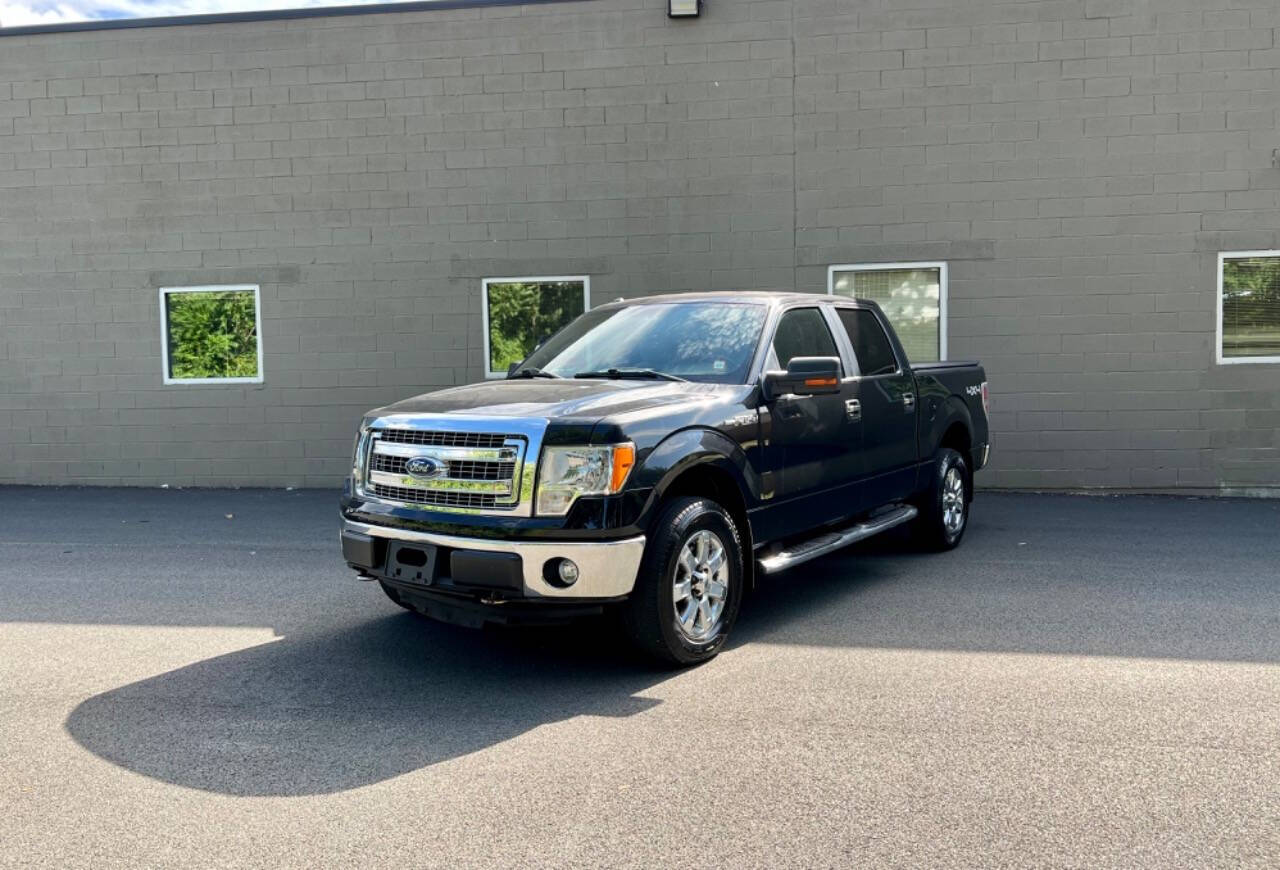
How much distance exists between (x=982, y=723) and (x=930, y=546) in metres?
4.03

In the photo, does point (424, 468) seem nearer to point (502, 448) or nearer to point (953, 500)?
point (502, 448)

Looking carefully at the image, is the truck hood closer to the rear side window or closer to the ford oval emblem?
the ford oval emblem

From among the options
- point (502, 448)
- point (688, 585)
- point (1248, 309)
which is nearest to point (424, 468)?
point (502, 448)

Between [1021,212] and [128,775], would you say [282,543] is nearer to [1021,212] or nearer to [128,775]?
[128,775]

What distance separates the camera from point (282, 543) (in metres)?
9.34

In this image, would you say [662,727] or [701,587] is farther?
[701,587]

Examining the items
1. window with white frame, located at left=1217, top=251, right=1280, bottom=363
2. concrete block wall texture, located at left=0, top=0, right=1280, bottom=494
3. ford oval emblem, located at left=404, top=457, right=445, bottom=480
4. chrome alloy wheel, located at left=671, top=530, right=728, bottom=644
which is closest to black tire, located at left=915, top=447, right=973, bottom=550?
chrome alloy wheel, located at left=671, top=530, right=728, bottom=644

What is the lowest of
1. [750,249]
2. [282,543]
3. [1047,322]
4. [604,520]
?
[282,543]

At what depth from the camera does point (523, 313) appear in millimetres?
12609

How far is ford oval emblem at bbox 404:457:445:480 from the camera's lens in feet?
17.7

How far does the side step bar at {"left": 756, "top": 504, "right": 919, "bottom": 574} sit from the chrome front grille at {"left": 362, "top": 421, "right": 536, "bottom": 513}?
1661 mm


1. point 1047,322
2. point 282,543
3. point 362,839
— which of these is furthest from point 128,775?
point 1047,322

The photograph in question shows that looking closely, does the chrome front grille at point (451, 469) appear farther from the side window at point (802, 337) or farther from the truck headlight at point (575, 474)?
the side window at point (802, 337)

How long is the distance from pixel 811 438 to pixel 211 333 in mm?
9081
